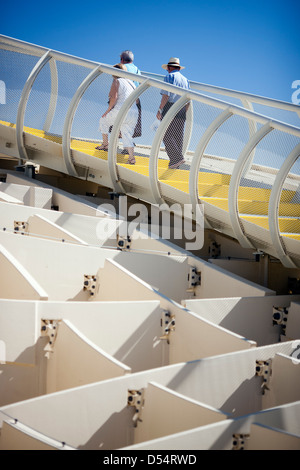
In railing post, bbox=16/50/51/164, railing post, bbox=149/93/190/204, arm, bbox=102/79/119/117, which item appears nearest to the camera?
railing post, bbox=149/93/190/204

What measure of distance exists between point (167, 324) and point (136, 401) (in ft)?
4.95

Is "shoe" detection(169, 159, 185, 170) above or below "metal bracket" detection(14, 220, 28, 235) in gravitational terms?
above

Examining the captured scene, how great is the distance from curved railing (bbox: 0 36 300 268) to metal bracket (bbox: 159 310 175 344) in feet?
6.39

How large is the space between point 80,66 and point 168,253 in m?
3.52

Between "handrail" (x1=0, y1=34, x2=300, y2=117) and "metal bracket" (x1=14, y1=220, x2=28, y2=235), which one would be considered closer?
"metal bracket" (x1=14, y1=220, x2=28, y2=235)

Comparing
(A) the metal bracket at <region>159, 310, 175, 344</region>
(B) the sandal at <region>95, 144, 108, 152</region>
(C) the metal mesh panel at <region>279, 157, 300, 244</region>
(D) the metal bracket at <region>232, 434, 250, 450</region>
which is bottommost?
(D) the metal bracket at <region>232, 434, 250, 450</region>

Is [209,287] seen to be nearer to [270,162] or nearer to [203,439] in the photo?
[270,162]

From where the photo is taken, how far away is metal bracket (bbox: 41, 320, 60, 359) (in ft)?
17.6

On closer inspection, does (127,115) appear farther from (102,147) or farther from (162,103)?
(102,147)

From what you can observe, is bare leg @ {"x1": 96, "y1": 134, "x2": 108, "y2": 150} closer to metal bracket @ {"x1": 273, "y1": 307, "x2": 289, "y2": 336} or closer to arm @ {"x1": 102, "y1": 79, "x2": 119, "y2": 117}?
arm @ {"x1": 102, "y1": 79, "x2": 119, "y2": 117}

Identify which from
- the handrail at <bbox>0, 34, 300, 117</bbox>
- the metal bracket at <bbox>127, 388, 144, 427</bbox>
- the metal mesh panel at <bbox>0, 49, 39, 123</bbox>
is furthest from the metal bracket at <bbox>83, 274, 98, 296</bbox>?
the metal mesh panel at <bbox>0, 49, 39, 123</bbox>

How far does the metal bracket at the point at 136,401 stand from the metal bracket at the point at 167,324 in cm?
144

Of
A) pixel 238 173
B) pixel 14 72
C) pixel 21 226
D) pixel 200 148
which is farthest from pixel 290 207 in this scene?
pixel 14 72

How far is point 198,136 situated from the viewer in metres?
8.31
